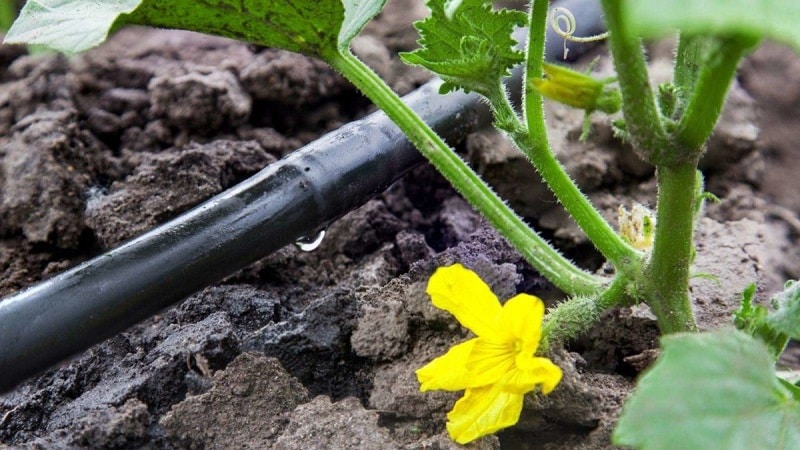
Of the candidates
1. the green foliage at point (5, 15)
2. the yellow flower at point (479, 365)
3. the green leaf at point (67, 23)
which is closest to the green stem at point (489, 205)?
the yellow flower at point (479, 365)

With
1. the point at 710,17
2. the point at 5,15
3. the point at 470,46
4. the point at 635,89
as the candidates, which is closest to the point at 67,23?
the point at 470,46

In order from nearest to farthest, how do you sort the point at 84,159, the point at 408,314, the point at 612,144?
1. the point at 408,314
2. the point at 84,159
3. the point at 612,144

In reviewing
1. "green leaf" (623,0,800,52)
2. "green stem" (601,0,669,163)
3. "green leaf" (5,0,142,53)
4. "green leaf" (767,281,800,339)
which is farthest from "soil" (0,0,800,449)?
"green leaf" (623,0,800,52)

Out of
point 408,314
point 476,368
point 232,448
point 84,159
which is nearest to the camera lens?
point 476,368

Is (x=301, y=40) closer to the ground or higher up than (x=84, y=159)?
higher up

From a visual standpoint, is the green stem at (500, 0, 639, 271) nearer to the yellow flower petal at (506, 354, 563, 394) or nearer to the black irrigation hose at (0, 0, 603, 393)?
the yellow flower petal at (506, 354, 563, 394)

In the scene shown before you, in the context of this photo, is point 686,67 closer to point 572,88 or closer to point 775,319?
point 572,88

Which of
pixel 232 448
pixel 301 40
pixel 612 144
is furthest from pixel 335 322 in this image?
pixel 612 144

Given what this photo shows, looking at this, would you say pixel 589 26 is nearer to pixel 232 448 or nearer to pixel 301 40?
pixel 301 40
